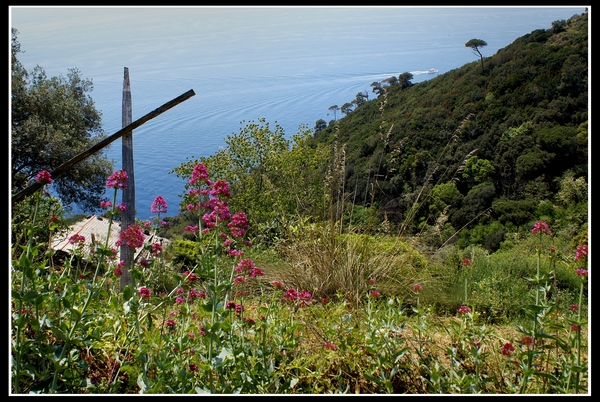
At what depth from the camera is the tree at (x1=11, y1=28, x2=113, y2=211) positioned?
347 inches

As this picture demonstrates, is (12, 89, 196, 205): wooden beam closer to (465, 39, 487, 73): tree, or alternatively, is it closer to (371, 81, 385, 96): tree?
(371, 81, 385, 96): tree

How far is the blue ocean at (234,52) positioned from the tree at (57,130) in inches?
151

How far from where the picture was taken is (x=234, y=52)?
482 centimetres

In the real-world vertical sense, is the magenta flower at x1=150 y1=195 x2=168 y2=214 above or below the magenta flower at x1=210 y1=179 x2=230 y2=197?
below

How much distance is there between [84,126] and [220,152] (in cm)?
282

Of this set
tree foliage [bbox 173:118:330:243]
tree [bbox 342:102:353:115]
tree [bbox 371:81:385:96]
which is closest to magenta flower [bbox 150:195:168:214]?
tree foliage [bbox 173:118:330:243]

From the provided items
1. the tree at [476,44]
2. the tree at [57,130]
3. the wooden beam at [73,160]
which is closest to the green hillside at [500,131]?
the tree at [476,44]

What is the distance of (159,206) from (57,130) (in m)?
8.41

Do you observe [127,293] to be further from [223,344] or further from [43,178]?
[43,178]

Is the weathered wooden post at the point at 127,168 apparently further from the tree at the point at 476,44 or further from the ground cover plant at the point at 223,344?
the tree at the point at 476,44

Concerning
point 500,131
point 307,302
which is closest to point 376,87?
point 500,131

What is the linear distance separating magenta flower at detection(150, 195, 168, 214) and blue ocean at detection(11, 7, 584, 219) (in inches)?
13.4

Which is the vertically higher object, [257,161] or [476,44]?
[476,44]
